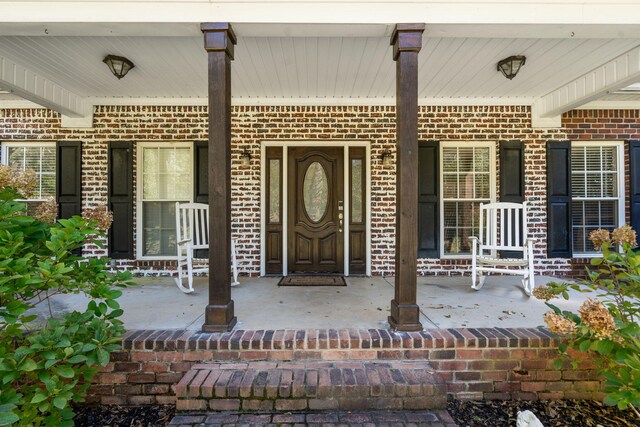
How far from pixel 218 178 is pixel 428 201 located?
9.86ft

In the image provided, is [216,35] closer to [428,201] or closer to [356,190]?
[356,190]

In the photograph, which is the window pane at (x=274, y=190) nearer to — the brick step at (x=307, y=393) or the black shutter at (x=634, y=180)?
the brick step at (x=307, y=393)

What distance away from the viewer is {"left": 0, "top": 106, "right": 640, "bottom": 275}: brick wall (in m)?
4.42

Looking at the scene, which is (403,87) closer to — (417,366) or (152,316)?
(417,366)

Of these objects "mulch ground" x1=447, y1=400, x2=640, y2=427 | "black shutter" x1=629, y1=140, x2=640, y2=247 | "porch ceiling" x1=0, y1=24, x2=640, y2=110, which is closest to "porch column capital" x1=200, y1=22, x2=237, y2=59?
"porch ceiling" x1=0, y1=24, x2=640, y2=110

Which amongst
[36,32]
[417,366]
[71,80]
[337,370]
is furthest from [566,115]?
[71,80]

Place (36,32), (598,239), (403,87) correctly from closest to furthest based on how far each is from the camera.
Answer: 1. (598,239)
2. (403,87)
3. (36,32)

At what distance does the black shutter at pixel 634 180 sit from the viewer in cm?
441

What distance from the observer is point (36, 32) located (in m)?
2.56

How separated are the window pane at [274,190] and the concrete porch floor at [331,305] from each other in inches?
36.6

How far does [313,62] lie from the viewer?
3.38 m

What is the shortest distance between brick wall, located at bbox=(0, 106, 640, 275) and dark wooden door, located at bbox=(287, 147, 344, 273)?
29 cm

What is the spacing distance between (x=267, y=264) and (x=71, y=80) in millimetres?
3094

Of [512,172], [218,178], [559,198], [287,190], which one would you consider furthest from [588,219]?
[218,178]
